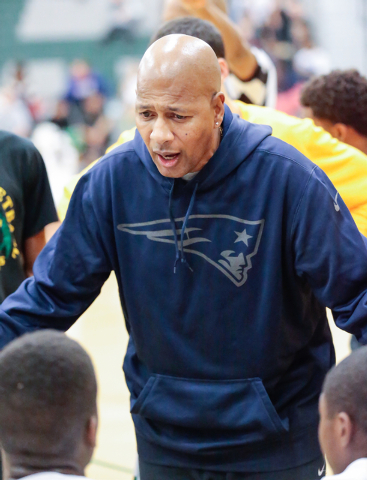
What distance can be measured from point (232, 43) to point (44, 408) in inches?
97.1

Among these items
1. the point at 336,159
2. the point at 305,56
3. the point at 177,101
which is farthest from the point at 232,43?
the point at 305,56

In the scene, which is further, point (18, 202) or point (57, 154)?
point (57, 154)

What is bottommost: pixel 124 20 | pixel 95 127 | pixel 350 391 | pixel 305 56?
pixel 95 127

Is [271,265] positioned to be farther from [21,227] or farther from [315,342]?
[21,227]

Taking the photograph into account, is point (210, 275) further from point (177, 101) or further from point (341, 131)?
point (341, 131)

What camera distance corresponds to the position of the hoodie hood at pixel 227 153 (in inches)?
76.5

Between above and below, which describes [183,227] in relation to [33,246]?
above

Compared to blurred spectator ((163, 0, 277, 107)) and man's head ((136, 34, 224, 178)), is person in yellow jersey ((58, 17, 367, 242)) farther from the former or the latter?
blurred spectator ((163, 0, 277, 107))

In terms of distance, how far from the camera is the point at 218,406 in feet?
6.55

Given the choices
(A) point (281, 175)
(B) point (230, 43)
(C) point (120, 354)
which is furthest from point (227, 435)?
(C) point (120, 354)

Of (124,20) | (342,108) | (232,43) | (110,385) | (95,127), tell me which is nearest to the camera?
(342,108)

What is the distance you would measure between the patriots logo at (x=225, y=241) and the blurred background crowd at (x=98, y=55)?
5.64 meters

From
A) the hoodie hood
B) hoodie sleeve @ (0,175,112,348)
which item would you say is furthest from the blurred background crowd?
the hoodie hood

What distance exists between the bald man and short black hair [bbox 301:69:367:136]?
1146 mm
